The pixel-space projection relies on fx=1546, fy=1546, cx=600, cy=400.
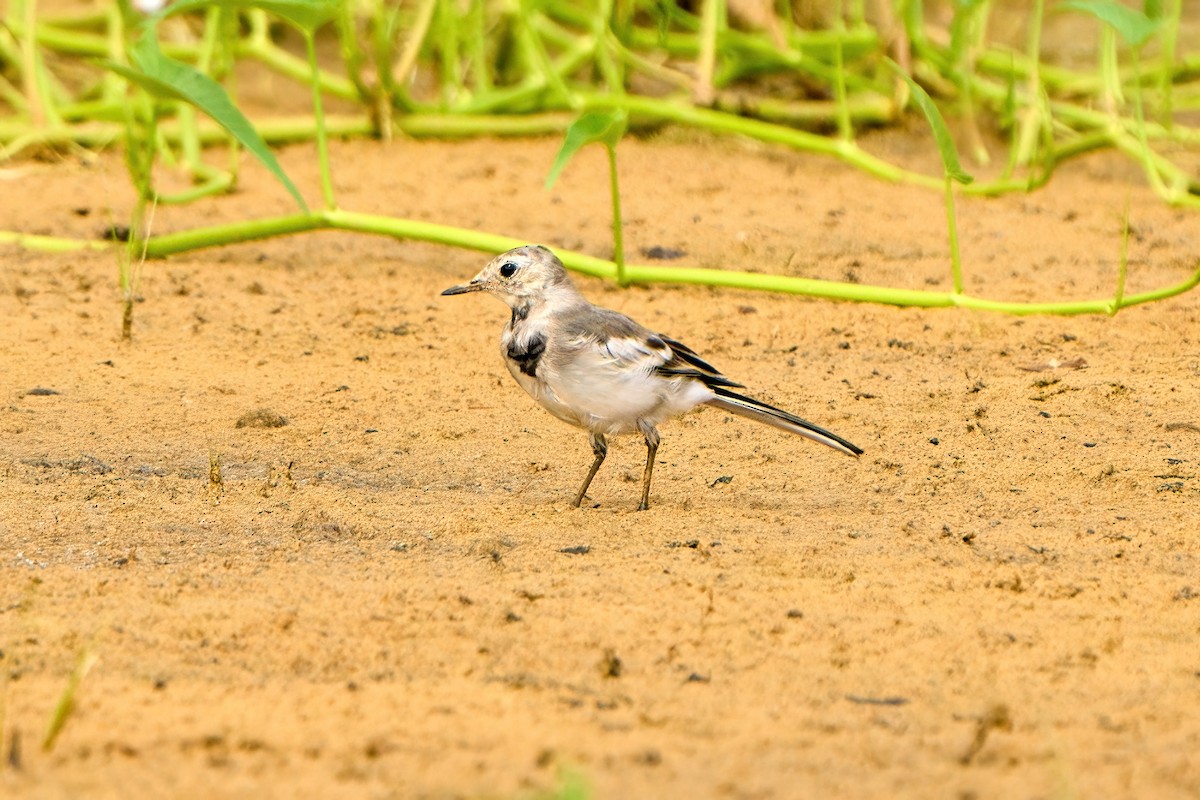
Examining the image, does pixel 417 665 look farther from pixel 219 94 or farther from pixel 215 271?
pixel 215 271

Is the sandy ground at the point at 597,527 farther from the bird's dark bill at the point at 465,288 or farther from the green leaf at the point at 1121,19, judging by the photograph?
the green leaf at the point at 1121,19

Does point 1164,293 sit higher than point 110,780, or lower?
higher

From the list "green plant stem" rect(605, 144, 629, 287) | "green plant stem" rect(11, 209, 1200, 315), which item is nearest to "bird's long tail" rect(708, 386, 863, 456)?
"green plant stem" rect(605, 144, 629, 287)

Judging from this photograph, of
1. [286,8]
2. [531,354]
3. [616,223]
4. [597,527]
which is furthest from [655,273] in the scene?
[597,527]

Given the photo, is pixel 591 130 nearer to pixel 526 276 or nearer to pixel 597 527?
pixel 526 276

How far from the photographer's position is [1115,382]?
5.16 meters

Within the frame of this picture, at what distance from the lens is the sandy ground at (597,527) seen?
8.93 ft

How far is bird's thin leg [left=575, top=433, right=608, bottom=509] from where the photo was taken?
14.1ft

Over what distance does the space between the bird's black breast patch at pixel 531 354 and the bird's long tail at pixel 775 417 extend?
503 millimetres

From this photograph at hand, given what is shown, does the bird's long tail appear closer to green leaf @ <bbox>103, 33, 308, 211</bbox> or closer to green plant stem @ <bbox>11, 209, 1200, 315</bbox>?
green plant stem @ <bbox>11, 209, 1200, 315</bbox>

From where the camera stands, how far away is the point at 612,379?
4.26 metres

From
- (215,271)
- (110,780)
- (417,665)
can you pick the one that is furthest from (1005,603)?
(215,271)

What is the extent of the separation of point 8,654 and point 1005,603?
214cm

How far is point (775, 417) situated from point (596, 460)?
0.52m
